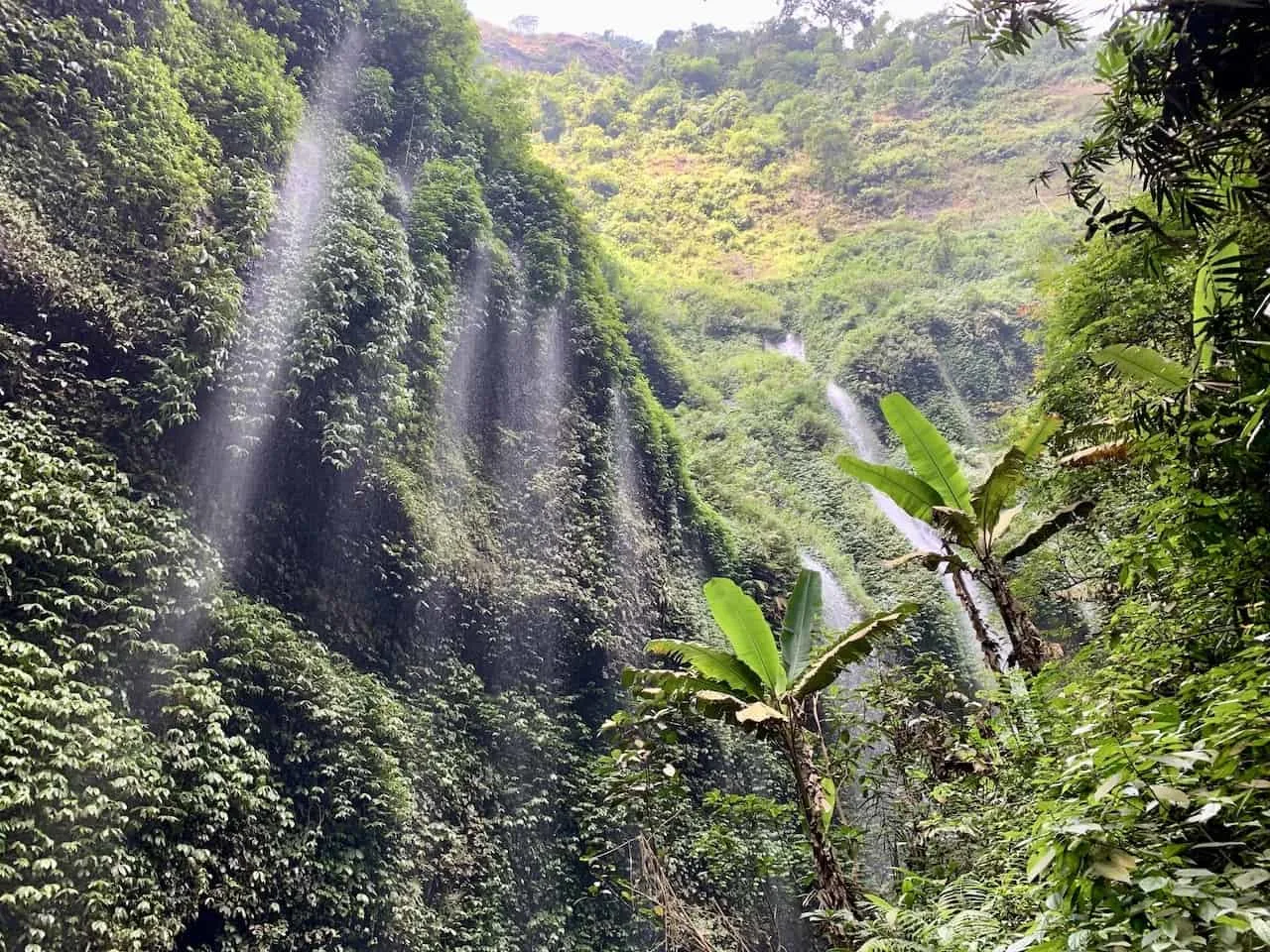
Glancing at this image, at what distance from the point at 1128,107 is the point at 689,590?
7.94 meters

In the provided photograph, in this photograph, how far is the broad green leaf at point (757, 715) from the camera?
461 centimetres

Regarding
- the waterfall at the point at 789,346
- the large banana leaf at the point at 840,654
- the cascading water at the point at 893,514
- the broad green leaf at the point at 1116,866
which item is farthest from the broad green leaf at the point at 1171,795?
the waterfall at the point at 789,346

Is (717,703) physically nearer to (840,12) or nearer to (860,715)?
(860,715)

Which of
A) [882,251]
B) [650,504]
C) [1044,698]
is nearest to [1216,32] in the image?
[1044,698]

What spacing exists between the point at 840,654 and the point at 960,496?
1.51 metres

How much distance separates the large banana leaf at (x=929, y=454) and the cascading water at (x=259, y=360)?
→ 4765 mm

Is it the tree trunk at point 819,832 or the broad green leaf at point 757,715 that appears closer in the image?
the tree trunk at point 819,832

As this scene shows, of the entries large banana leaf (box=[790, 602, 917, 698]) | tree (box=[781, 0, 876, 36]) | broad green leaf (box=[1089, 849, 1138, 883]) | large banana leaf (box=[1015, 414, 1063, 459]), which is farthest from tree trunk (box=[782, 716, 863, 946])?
tree (box=[781, 0, 876, 36])

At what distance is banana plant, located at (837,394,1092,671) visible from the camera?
535 cm

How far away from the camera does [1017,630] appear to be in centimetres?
504

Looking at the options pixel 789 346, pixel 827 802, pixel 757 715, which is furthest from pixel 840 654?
pixel 789 346

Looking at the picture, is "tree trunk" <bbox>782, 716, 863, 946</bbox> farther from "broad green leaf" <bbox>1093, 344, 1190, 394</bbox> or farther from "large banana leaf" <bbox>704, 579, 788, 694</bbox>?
"broad green leaf" <bbox>1093, 344, 1190, 394</bbox>

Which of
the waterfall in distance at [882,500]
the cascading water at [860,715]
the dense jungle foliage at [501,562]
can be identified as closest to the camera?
the dense jungle foliage at [501,562]

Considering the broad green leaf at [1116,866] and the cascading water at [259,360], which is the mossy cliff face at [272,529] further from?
the broad green leaf at [1116,866]
